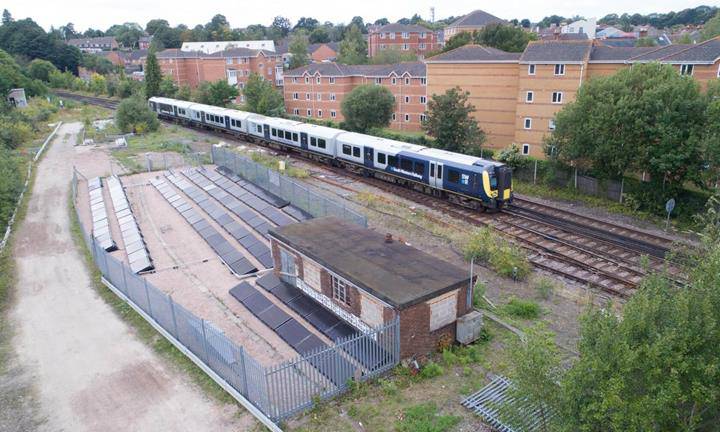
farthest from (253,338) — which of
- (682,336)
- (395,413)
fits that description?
(682,336)

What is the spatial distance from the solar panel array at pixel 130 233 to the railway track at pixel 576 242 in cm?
1466

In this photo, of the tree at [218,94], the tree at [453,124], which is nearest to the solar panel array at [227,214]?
the tree at [453,124]

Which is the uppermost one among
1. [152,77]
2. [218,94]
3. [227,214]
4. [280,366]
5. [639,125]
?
[152,77]

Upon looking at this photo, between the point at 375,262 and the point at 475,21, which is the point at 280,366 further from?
the point at 475,21

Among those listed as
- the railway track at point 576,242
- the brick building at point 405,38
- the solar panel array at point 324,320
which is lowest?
the railway track at point 576,242

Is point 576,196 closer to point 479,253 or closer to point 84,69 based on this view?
point 479,253

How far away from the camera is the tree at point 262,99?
61.7m

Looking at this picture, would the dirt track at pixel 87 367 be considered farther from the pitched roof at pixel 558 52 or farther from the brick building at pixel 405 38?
the brick building at pixel 405 38

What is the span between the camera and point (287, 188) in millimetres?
26578

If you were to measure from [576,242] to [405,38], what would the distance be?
98284mm

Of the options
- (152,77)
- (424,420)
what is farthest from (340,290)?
(152,77)

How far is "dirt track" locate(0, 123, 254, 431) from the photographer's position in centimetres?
1138

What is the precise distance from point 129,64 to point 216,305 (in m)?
152

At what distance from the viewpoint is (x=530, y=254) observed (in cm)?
2145
